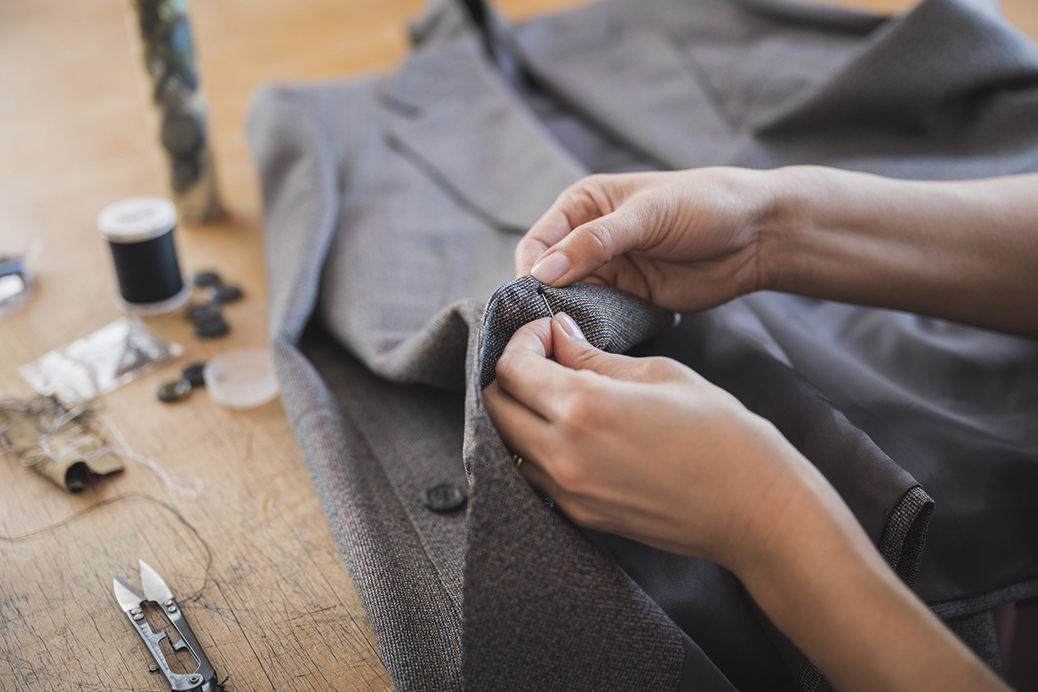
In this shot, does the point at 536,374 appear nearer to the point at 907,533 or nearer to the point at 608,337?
the point at 608,337

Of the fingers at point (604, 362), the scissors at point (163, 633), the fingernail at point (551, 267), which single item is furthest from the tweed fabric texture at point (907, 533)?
the scissors at point (163, 633)

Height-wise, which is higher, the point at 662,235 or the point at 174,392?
the point at 662,235

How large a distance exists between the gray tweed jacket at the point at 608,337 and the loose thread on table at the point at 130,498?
99mm

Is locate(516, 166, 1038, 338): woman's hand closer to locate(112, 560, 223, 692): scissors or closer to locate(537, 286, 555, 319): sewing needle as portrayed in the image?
locate(537, 286, 555, 319): sewing needle

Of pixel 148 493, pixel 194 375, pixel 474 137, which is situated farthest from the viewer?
pixel 474 137

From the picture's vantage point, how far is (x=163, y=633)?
1.61ft

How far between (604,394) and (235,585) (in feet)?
1.04

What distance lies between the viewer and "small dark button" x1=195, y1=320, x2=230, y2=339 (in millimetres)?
780

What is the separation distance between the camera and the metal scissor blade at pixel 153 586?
0.51 meters

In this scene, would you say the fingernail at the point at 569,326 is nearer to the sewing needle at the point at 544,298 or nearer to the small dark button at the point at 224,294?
the sewing needle at the point at 544,298

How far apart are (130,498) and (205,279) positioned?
1.10ft

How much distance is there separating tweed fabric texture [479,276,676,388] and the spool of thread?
455mm

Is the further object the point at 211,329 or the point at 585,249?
the point at 211,329

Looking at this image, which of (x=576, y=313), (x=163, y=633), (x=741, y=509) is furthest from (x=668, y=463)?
(x=163, y=633)
